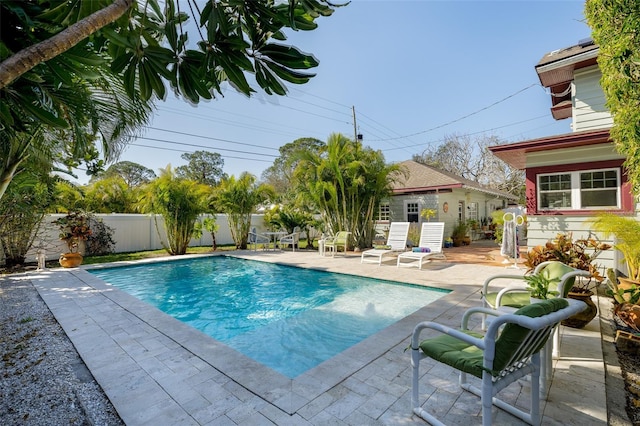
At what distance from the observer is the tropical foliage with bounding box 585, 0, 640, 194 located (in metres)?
3.31

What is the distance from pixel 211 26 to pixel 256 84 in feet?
1.20

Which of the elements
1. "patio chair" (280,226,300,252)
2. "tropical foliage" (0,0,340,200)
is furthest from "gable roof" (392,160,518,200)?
"tropical foliage" (0,0,340,200)

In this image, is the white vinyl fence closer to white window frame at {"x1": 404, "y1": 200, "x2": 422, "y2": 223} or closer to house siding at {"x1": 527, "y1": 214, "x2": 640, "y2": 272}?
white window frame at {"x1": 404, "y1": 200, "x2": 422, "y2": 223}

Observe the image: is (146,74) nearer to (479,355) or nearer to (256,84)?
(256,84)

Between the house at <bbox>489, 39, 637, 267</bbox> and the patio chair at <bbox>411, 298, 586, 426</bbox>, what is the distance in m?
6.75

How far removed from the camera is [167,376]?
3049 mm

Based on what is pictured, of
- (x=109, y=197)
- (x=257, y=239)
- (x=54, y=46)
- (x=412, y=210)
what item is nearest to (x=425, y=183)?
(x=412, y=210)

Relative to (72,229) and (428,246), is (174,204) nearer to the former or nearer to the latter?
(72,229)

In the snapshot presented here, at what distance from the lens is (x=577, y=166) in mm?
7367

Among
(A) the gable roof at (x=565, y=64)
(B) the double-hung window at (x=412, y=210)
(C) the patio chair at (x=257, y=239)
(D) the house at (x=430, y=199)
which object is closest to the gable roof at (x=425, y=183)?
(D) the house at (x=430, y=199)

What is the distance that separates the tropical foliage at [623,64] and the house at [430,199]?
32.4ft

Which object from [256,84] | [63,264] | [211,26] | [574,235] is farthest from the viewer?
[63,264]

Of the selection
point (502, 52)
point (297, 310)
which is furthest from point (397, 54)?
point (297, 310)

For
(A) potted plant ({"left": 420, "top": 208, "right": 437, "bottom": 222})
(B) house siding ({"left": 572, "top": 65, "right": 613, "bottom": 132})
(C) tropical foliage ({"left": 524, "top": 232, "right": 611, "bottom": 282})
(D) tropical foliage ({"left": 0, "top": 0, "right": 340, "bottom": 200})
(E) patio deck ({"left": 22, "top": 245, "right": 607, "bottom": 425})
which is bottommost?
(E) patio deck ({"left": 22, "top": 245, "right": 607, "bottom": 425})
